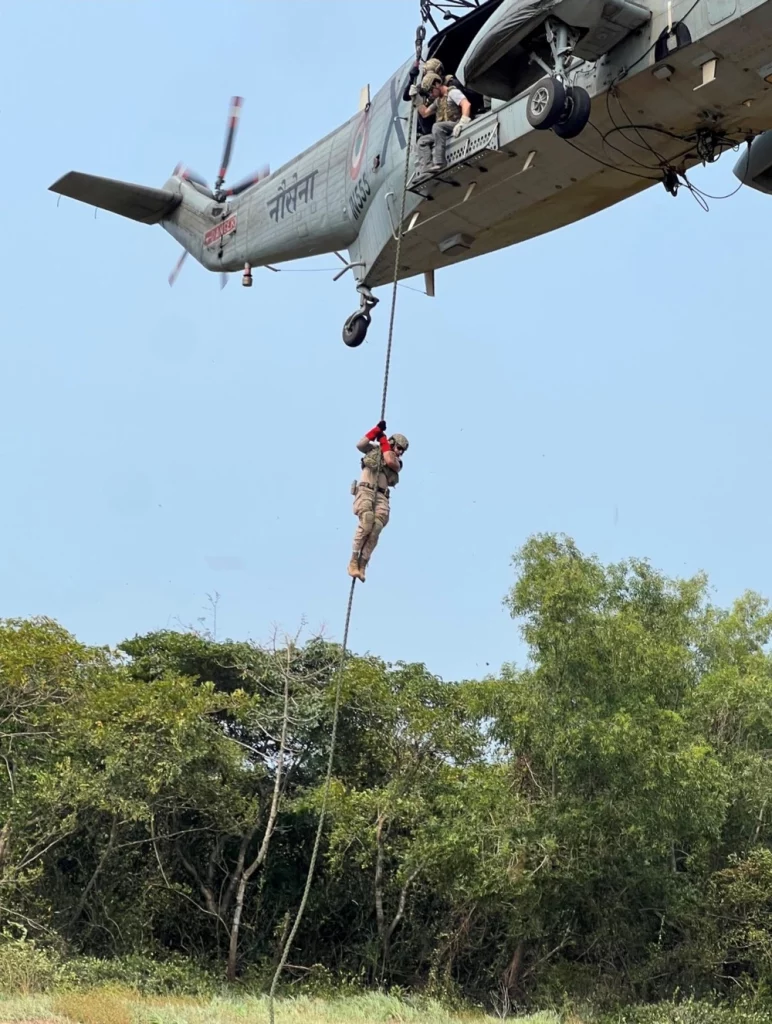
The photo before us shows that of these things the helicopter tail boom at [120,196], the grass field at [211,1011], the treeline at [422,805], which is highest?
the helicopter tail boom at [120,196]

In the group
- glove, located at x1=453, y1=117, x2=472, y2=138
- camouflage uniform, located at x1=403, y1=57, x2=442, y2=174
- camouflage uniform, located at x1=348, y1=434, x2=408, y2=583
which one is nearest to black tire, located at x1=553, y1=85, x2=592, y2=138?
glove, located at x1=453, y1=117, x2=472, y2=138

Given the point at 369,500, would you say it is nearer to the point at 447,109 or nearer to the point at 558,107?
the point at 558,107

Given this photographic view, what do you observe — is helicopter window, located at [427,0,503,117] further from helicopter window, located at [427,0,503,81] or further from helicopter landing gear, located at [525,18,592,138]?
helicopter landing gear, located at [525,18,592,138]

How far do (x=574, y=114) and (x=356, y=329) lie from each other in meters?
4.21

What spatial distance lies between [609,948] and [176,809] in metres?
7.54

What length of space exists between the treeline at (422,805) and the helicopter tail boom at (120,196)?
23.1 ft

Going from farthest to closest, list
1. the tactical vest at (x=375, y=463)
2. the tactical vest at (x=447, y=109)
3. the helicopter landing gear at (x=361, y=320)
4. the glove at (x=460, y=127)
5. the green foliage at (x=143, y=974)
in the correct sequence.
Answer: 1. the green foliage at (x=143, y=974)
2. the helicopter landing gear at (x=361, y=320)
3. the tactical vest at (x=447, y=109)
4. the glove at (x=460, y=127)
5. the tactical vest at (x=375, y=463)

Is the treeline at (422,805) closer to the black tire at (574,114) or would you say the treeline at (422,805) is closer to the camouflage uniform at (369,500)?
the camouflage uniform at (369,500)

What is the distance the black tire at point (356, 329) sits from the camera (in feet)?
42.8

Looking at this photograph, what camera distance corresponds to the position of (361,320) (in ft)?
42.8

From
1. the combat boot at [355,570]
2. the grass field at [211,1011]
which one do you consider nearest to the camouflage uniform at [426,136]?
the combat boot at [355,570]

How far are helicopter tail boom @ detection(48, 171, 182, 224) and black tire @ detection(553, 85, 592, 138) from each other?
8.62 m

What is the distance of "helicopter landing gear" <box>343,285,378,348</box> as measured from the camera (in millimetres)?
13008

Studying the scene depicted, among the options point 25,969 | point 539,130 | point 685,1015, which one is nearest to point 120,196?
point 539,130
